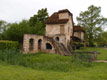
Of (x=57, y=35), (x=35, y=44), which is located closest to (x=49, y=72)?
(x=35, y=44)

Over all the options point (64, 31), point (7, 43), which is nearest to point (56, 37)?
point (64, 31)

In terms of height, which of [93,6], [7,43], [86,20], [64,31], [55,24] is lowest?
[7,43]

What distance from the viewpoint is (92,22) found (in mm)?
39500

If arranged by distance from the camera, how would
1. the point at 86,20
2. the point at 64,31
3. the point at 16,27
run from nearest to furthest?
the point at 16,27, the point at 64,31, the point at 86,20

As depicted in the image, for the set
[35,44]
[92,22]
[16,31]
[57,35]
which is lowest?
[35,44]

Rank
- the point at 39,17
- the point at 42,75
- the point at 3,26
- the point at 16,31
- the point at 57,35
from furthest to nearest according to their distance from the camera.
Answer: the point at 3,26 → the point at 39,17 → the point at 57,35 → the point at 16,31 → the point at 42,75

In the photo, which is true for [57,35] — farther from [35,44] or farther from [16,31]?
[16,31]

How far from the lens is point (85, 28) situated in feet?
130

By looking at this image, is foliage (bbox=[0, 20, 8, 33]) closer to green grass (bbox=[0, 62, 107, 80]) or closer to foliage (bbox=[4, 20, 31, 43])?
foliage (bbox=[4, 20, 31, 43])

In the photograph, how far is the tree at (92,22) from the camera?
128ft

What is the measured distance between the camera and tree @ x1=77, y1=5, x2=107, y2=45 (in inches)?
1535

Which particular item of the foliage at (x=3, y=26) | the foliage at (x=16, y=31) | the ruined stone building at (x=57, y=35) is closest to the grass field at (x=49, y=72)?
the ruined stone building at (x=57, y=35)

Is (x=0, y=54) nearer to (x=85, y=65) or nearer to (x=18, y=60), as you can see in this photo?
(x=18, y=60)

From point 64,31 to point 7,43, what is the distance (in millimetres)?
13363
